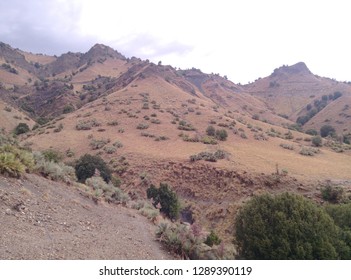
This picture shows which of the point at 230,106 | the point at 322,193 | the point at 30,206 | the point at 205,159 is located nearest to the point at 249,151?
the point at 205,159

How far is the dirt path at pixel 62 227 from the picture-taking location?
7809mm

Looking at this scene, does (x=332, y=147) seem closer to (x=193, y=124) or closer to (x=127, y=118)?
(x=193, y=124)

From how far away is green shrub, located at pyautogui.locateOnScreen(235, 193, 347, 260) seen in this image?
31.0 ft

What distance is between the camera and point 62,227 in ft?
31.7

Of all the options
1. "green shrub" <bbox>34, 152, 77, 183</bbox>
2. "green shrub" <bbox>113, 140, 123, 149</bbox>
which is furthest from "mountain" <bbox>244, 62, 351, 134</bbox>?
"green shrub" <bbox>34, 152, 77, 183</bbox>

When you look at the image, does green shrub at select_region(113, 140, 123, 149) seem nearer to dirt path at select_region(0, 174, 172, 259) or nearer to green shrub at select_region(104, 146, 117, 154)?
green shrub at select_region(104, 146, 117, 154)

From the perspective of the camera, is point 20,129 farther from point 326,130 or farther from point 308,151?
point 326,130

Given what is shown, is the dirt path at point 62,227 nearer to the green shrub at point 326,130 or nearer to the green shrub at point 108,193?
the green shrub at point 108,193

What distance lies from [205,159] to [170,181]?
A: 4.43 metres

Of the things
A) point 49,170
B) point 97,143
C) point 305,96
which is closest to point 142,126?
point 97,143

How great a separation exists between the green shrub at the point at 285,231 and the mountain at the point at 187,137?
8.31 metres

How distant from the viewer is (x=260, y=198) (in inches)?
459

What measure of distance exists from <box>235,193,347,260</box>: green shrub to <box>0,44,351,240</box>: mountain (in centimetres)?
831

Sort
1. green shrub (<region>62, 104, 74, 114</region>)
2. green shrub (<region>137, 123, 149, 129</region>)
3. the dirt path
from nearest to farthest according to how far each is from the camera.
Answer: the dirt path
green shrub (<region>137, 123, 149, 129</region>)
green shrub (<region>62, 104, 74, 114</region>)
